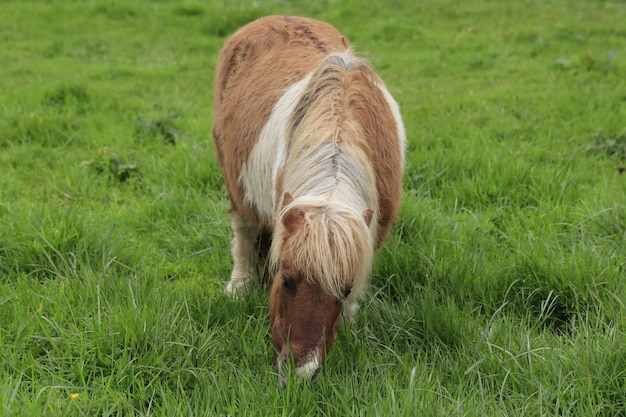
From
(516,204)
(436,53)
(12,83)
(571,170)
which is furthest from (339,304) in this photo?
(436,53)

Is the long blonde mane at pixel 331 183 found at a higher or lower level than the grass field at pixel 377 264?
higher

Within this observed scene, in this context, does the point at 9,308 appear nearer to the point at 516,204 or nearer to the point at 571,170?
the point at 516,204

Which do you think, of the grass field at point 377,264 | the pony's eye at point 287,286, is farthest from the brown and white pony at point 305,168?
the grass field at point 377,264

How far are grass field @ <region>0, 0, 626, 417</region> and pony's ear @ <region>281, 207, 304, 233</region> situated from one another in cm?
64

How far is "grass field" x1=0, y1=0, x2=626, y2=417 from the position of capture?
260 cm

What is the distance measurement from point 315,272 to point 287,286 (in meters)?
0.20

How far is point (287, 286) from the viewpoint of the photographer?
2.55 meters

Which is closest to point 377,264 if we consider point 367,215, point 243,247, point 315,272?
point 243,247

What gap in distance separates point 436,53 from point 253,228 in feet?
19.5

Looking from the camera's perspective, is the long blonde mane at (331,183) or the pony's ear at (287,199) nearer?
the long blonde mane at (331,183)

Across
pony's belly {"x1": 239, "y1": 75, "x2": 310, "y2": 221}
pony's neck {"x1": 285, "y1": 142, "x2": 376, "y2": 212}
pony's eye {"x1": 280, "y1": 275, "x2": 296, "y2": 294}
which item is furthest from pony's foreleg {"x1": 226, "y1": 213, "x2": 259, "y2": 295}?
pony's eye {"x1": 280, "y1": 275, "x2": 296, "y2": 294}

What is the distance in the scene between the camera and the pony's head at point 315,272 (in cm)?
240

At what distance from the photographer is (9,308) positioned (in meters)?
3.04

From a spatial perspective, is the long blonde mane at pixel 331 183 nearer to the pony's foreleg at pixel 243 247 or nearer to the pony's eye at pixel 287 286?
the pony's eye at pixel 287 286
